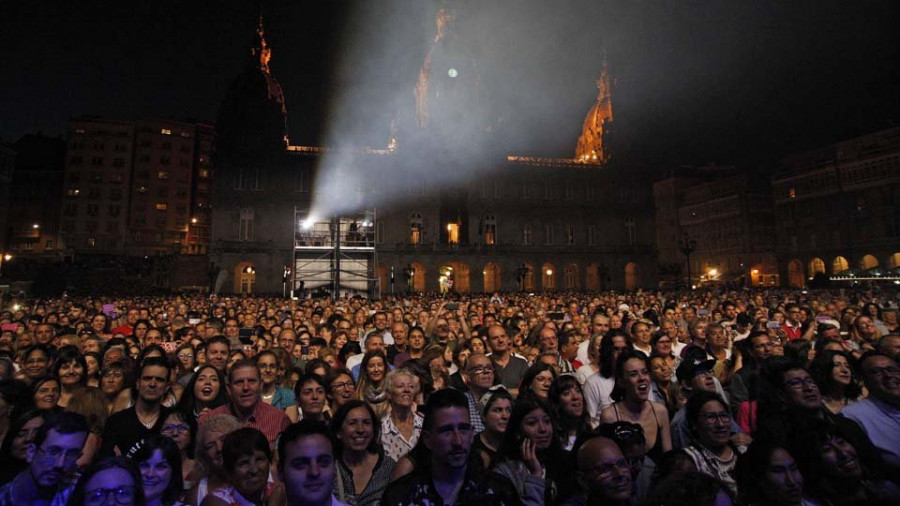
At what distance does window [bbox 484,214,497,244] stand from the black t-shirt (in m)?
46.9

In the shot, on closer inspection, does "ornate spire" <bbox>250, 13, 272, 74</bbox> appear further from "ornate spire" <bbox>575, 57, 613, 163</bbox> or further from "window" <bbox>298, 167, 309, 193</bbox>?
"ornate spire" <bbox>575, 57, 613, 163</bbox>

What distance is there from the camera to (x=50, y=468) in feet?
10.6

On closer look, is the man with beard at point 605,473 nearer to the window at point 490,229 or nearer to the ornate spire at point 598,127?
the window at point 490,229

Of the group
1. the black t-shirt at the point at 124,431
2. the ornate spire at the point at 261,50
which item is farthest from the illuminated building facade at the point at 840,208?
the ornate spire at the point at 261,50

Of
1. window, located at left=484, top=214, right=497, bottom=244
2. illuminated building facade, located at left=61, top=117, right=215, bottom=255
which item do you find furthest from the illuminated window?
illuminated building facade, located at left=61, top=117, right=215, bottom=255

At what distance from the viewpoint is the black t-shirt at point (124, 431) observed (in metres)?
4.29

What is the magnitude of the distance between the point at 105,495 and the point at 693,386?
4.72 m

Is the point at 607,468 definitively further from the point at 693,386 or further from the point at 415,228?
the point at 415,228

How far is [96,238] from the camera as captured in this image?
66.3 metres

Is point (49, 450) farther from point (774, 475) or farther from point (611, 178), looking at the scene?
point (611, 178)

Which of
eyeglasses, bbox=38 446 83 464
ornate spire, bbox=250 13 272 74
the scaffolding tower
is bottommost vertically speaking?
eyeglasses, bbox=38 446 83 464

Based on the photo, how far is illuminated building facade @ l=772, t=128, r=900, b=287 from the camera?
4709cm

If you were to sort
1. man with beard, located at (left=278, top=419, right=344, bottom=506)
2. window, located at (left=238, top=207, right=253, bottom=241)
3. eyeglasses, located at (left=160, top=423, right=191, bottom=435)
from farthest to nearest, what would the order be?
window, located at (left=238, top=207, right=253, bottom=241)
eyeglasses, located at (left=160, top=423, right=191, bottom=435)
man with beard, located at (left=278, top=419, right=344, bottom=506)

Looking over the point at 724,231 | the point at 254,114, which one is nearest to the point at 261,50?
the point at 254,114
